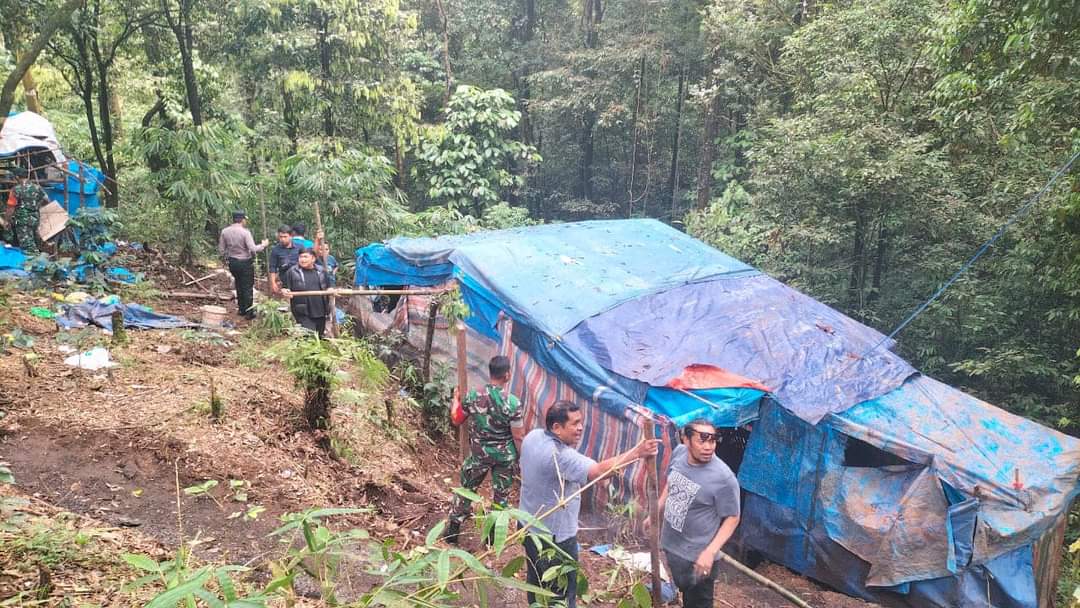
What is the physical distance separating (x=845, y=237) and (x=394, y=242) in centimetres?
632

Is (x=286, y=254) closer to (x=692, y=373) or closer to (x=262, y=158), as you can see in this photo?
(x=692, y=373)

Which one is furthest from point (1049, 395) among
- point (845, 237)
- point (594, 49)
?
point (594, 49)

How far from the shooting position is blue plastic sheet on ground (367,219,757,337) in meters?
7.01

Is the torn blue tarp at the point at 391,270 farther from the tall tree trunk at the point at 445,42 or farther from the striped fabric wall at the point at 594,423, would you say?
the tall tree trunk at the point at 445,42

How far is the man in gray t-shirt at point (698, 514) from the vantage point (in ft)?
12.0

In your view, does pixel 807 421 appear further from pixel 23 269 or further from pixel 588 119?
pixel 588 119

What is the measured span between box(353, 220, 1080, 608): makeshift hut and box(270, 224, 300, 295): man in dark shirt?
1.86m

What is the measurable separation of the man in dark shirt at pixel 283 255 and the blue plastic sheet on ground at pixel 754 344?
3452 mm

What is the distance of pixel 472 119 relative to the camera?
620 inches

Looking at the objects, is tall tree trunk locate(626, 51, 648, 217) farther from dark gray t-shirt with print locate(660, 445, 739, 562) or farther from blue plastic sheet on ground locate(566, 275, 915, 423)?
dark gray t-shirt with print locate(660, 445, 739, 562)

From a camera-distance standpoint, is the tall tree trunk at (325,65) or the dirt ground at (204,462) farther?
the tall tree trunk at (325,65)

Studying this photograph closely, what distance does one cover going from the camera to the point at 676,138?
1939cm

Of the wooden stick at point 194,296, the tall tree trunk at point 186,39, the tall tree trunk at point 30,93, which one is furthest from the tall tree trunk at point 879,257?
the tall tree trunk at point 30,93

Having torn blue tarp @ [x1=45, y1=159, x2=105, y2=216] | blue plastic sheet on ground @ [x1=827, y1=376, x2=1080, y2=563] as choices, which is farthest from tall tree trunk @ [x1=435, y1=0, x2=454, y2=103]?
blue plastic sheet on ground @ [x1=827, y1=376, x2=1080, y2=563]
